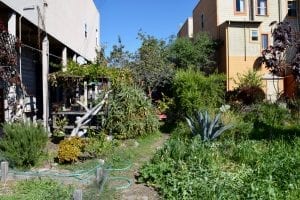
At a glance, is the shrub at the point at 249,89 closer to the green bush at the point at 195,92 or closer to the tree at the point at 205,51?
the tree at the point at 205,51

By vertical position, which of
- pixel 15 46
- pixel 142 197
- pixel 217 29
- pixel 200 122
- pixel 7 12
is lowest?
pixel 142 197

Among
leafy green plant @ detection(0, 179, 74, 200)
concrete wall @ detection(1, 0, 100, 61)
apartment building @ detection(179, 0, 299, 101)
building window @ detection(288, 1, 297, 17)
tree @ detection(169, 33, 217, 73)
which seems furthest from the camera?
building window @ detection(288, 1, 297, 17)

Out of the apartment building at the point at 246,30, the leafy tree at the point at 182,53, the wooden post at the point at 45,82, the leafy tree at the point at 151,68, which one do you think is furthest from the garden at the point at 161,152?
the leafy tree at the point at 182,53

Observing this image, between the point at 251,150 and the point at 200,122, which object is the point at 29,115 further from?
the point at 251,150

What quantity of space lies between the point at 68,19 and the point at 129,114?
7304 mm

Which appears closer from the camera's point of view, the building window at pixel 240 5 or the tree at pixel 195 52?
the tree at pixel 195 52

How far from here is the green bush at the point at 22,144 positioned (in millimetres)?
9547

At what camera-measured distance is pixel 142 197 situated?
297 inches

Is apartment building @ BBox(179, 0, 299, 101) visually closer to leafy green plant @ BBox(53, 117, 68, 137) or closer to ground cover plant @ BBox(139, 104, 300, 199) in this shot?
leafy green plant @ BBox(53, 117, 68, 137)

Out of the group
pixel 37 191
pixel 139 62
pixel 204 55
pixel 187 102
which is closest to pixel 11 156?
pixel 37 191

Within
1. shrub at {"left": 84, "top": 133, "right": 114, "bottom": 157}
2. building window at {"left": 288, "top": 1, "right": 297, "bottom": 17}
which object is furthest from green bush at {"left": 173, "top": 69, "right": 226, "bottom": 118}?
building window at {"left": 288, "top": 1, "right": 297, "bottom": 17}

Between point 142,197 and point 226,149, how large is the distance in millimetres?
3857

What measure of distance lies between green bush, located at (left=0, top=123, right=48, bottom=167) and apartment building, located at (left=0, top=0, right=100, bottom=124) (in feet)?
10.3

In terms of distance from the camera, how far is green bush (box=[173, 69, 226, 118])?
17.8m
